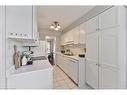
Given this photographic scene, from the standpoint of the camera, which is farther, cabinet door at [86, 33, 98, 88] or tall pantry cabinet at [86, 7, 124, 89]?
cabinet door at [86, 33, 98, 88]

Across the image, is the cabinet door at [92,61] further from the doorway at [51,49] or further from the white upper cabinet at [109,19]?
the doorway at [51,49]

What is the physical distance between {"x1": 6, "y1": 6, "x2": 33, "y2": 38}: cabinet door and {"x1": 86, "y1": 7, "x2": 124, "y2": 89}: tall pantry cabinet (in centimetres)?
154

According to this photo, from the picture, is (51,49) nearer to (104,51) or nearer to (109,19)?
(104,51)

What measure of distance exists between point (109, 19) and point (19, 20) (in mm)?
1747

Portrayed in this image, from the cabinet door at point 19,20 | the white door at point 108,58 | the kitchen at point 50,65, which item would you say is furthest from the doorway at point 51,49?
the cabinet door at point 19,20

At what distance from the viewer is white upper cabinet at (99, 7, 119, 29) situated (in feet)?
6.85

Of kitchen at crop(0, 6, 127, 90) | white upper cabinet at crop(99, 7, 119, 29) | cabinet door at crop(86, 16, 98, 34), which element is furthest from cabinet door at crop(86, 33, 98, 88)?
white upper cabinet at crop(99, 7, 119, 29)

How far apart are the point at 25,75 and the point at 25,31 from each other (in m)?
0.81

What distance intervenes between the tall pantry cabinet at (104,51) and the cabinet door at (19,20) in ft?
5.06

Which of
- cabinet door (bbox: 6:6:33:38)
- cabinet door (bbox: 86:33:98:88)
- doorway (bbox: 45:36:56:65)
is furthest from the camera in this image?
doorway (bbox: 45:36:56:65)

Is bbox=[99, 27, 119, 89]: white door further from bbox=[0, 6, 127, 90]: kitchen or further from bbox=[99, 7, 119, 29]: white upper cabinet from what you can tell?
bbox=[99, 7, 119, 29]: white upper cabinet
